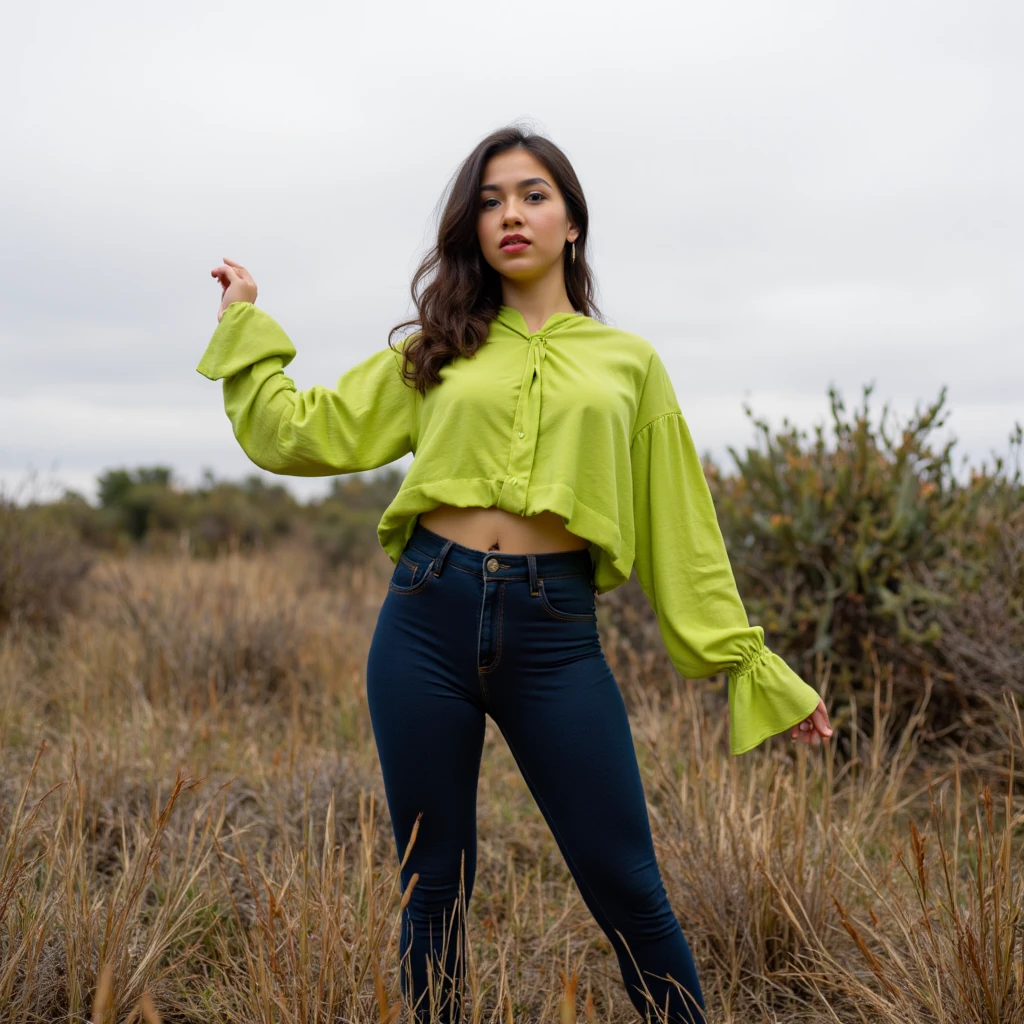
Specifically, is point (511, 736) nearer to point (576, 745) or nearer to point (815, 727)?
point (576, 745)

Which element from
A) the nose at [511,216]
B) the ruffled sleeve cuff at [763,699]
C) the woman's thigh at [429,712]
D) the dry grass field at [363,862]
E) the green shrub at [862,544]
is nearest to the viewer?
the dry grass field at [363,862]

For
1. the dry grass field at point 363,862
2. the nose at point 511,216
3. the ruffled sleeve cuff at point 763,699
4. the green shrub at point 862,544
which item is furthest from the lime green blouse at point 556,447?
the green shrub at point 862,544

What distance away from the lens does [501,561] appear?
2.35m

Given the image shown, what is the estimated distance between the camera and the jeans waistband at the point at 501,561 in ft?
7.68

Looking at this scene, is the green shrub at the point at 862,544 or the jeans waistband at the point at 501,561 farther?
the green shrub at the point at 862,544

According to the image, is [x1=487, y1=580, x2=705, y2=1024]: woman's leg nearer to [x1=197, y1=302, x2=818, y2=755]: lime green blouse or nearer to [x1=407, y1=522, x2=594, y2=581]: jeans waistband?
[x1=407, y1=522, x2=594, y2=581]: jeans waistband

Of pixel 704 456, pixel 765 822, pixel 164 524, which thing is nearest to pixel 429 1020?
pixel 765 822

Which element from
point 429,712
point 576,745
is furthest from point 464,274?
point 576,745

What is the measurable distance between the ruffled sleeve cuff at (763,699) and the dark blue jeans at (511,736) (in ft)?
0.97

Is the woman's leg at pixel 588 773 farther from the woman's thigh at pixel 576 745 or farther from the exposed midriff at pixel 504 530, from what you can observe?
the exposed midriff at pixel 504 530

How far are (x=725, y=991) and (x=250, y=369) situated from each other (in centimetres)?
217

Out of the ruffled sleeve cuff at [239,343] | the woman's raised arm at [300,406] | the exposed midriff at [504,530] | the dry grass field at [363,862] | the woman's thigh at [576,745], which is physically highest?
the ruffled sleeve cuff at [239,343]

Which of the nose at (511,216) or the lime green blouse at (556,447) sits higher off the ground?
the nose at (511,216)

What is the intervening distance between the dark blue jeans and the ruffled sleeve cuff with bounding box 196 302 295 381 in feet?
2.24
